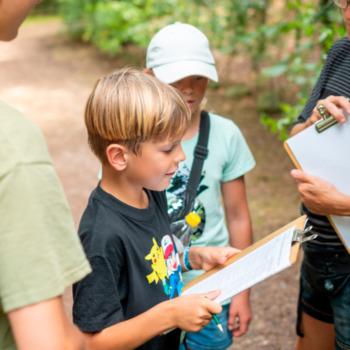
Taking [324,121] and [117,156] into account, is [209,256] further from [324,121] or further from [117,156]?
[324,121]

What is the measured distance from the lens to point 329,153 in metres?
1.82

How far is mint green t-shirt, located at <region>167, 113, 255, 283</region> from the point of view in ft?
7.09

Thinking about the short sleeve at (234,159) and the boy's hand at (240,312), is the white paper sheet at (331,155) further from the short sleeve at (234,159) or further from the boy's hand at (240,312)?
the boy's hand at (240,312)

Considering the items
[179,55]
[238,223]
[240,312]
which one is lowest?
[240,312]

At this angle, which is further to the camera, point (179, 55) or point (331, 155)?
point (179, 55)

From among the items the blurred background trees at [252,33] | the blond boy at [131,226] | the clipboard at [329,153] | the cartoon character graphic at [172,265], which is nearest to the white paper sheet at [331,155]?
the clipboard at [329,153]

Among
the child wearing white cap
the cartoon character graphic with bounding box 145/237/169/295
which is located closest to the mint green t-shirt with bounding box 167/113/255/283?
the child wearing white cap

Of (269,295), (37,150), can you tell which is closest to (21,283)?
(37,150)

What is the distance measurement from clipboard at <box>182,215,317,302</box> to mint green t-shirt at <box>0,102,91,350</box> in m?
0.63

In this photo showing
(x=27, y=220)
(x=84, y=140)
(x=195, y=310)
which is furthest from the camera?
(x=84, y=140)

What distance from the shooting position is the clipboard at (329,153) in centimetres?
179

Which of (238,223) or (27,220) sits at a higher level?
(27,220)

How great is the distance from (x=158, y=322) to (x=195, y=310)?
13 cm

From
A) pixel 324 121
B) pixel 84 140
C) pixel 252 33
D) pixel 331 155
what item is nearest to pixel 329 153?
pixel 331 155
